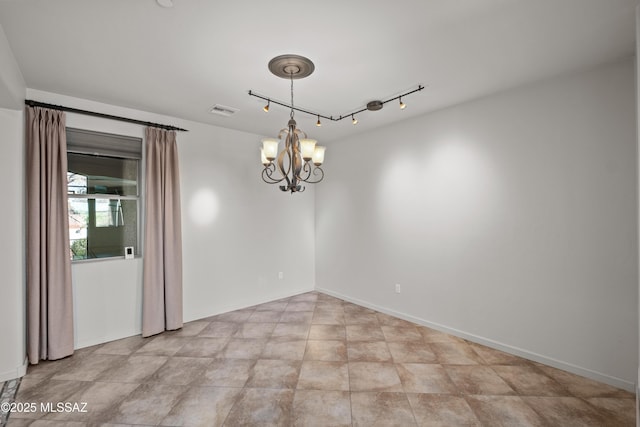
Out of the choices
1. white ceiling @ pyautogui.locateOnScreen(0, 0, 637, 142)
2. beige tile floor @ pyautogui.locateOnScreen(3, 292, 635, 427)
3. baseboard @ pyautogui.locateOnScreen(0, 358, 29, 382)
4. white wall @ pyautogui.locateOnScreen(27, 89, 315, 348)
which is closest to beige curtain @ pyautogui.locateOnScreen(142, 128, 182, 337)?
white wall @ pyautogui.locateOnScreen(27, 89, 315, 348)

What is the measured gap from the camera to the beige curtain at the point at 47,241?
2842 mm

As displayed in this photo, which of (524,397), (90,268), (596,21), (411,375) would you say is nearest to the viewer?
(596,21)

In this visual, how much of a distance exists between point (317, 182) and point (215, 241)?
200cm

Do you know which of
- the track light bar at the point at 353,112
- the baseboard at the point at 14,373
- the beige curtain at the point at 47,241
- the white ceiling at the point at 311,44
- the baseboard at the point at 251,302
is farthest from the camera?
the baseboard at the point at 251,302

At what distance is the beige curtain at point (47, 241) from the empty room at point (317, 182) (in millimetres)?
19

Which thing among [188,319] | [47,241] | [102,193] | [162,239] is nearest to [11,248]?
[47,241]

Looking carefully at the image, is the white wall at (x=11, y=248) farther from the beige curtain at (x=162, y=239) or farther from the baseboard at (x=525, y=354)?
the baseboard at (x=525, y=354)

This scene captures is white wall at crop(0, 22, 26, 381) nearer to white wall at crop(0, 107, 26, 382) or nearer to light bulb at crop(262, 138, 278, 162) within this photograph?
white wall at crop(0, 107, 26, 382)

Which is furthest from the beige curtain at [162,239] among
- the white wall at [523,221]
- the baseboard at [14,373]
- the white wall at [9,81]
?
the white wall at [523,221]

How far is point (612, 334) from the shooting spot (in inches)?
97.5

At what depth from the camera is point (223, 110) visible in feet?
11.8

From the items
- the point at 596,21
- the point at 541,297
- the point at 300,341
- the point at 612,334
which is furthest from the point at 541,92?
the point at 300,341

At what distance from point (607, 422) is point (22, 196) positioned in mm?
5005

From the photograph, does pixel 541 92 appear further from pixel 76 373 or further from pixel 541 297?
pixel 76 373
